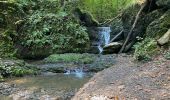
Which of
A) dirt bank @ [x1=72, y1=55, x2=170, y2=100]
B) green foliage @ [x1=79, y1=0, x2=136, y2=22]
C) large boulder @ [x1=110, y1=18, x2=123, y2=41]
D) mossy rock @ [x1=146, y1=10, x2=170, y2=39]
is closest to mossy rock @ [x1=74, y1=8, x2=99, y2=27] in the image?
large boulder @ [x1=110, y1=18, x2=123, y2=41]

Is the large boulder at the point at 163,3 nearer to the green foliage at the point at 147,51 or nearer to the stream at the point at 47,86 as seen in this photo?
the green foliage at the point at 147,51

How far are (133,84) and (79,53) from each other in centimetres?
873

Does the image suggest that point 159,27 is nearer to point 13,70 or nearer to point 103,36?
point 13,70

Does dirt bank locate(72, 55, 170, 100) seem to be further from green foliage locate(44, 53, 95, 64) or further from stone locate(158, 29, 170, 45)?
green foliage locate(44, 53, 95, 64)

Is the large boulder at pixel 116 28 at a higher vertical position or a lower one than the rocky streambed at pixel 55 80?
higher

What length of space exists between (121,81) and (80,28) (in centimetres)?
939

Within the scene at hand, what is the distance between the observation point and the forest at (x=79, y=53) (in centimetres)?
952

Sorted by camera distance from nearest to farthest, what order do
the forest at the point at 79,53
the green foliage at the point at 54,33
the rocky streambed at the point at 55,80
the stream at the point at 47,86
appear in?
the forest at the point at 79,53 < the stream at the point at 47,86 < the rocky streambed at the point at 55,80 < the green foliage at the point at 54,33

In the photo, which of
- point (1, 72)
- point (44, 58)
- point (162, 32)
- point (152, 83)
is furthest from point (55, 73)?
point (152, 83)

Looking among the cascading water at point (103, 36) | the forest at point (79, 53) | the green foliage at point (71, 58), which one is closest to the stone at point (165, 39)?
the forest at point (79, 53)

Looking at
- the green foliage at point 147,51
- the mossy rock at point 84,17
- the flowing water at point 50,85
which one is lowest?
the flowing water at point 50,85

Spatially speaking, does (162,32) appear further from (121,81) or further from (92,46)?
(92,46)

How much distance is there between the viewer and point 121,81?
961cm

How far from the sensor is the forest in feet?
31.2
